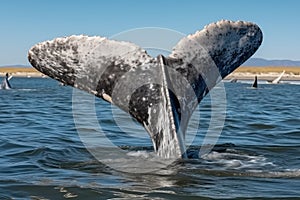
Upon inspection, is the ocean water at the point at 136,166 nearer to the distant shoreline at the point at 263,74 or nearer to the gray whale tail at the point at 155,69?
the gray whale tail at the point at 155,69

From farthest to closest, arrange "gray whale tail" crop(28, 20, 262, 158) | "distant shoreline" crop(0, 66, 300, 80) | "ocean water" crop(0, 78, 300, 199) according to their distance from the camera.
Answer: "distant shoreline" crop(0, 66, 300, 80) → "gray whale tail" crop(28, 20, 262, 158) → "ocean water" crop(0, 78, 300, 199)

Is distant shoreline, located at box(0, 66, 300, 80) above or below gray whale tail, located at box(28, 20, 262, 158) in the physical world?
below

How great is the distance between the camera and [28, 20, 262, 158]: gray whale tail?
5.70 metres

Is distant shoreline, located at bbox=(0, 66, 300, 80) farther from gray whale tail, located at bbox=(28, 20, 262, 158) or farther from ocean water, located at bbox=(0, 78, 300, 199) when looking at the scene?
gray whale tail, located at bbox=(28, 20, 262, 158)

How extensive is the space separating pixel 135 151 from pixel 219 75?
76.4 inches

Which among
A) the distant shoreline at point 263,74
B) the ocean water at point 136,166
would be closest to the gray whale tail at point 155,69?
the ocean water at point 136,166

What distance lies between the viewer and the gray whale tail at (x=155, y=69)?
18.7 feet

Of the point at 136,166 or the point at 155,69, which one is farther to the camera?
the point at 136,166

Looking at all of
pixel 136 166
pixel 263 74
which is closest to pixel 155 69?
pixel 136 166

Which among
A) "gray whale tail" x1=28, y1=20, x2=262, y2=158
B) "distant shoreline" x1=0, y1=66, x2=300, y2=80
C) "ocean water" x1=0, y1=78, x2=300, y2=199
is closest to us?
"ocean water" x1=0, y1=78, x2=300, y2=199

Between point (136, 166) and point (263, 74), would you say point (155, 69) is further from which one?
point (263, 74)

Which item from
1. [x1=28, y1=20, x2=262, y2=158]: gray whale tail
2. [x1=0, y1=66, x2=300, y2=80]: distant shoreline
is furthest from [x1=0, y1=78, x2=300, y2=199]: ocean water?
[x1=0, y1=66, x2=300, y2=80]: distant shoreline

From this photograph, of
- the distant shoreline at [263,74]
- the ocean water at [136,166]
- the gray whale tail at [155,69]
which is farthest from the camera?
the distant shoreline at [263,74]

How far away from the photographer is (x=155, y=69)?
5785 mm
